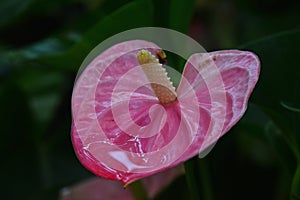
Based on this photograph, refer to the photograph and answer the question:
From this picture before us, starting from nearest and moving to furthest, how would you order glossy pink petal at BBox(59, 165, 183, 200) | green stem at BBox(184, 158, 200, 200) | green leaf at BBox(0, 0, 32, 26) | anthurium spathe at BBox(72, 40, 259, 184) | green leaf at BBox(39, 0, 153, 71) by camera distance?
anthurium spathe at BBox(72, 40, 259, 184)
green stem at BBox(184, 158, 200, 200)
green leaf at BBox(39, 0, 153, 71)
glossy pink petal at BBox(59, 165, 183, 200)
green leaf at BBox(0, 0, 32, 26)

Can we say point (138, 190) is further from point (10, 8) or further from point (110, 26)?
point (10, 8)

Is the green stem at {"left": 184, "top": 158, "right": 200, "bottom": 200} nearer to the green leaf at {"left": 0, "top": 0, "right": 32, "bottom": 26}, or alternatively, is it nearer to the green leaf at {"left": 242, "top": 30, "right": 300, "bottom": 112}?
the green leaf at {"left": 242, "top": 30, "right": 300, "bottom": 112}

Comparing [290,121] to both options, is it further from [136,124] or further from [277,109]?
[136,124]

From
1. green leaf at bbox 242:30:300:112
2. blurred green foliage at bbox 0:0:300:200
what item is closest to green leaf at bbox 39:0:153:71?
blurred green foliage at bbox 0:0:300:200

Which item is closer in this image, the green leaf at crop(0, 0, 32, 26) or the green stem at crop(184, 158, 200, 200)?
the green stem at crop(184, 158, 200, 200)

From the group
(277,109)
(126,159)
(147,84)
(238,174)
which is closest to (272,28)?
(238,174)

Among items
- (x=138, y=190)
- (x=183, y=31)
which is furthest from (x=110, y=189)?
(x=183, y=31)

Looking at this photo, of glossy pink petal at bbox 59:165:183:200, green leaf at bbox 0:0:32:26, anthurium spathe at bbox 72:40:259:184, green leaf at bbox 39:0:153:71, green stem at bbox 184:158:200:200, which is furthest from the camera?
green leaf at bbox 0:0:32:26

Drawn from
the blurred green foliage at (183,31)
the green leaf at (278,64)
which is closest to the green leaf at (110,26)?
the blurred green foliage at (183,31)

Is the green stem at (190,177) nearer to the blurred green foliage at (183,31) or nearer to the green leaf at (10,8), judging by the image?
the blurred green foliage at (183,31)
